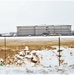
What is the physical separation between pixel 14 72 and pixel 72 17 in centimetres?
398

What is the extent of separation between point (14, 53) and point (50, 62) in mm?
1496

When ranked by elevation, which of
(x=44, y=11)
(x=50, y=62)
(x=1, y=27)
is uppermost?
(x=44, y=11)

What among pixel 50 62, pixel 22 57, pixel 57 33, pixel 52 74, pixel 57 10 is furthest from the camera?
pixel 57 33

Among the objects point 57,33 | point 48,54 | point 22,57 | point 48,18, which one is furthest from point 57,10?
point 57,33

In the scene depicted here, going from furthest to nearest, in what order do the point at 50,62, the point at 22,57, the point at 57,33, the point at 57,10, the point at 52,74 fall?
the point at 57,33 → the point at 57,10 → the point at 22,57 → the point at 50,62 → the point at 52,74

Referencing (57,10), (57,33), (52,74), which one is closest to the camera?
(52,74)

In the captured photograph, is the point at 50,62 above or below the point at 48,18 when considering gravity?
below

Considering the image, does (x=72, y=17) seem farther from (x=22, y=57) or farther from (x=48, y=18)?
(x=22, y=57)

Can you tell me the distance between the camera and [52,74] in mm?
3602

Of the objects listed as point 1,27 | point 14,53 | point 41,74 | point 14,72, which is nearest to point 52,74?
point 41,74

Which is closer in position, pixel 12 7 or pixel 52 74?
pixel 52 74

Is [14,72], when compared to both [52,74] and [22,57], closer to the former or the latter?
[52,74]

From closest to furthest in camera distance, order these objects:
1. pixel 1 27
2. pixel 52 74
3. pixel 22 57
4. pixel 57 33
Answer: pixel 52 74
pixel 22 57
pixel 1 27
pixel 57 33

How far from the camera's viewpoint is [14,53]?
6379 millimetres
